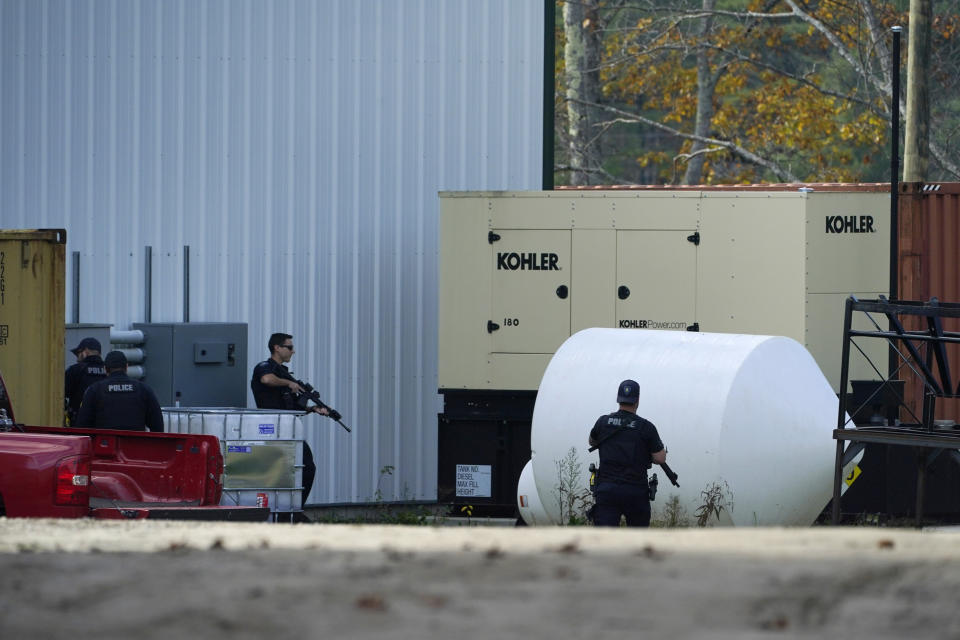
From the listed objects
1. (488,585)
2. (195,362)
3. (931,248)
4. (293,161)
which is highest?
(293,161)

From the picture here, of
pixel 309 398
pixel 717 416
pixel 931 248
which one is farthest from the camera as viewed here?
pixel 931 248

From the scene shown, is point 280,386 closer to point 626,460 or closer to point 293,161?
point 293,161

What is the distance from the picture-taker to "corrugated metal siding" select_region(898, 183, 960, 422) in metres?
17.2

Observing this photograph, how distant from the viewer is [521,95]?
18344 mm

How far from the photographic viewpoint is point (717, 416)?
12.6 metres

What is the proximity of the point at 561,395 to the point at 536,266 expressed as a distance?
2.98m

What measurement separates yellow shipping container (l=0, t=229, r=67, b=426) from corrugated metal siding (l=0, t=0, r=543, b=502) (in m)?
2.42

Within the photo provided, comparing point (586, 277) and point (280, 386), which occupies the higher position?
point (586, 277)

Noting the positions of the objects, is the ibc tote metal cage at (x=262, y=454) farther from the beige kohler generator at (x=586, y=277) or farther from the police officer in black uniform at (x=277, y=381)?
the beige kohler generator at (x=586, y=277)

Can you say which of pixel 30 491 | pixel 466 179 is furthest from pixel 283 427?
pixel 466 179

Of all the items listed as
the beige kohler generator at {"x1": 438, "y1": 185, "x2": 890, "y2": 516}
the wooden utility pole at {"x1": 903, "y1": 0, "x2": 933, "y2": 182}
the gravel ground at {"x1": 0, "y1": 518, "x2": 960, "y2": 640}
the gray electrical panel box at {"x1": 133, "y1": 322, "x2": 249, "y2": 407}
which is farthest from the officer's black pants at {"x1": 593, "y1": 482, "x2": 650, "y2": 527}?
the wooden utility pole at {"x1": 903, "y1": 0, "x2": 933, "y2": 182}

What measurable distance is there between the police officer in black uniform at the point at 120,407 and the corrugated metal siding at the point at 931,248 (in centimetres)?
830

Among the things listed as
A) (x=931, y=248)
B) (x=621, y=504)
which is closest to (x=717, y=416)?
(x=621, y=504)

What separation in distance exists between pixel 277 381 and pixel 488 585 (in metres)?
9.21
